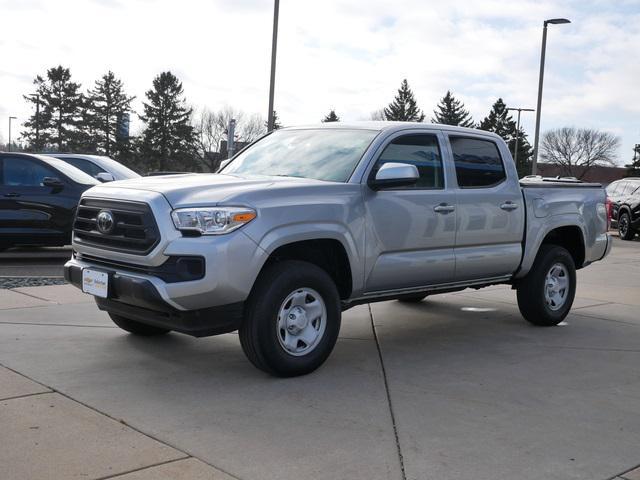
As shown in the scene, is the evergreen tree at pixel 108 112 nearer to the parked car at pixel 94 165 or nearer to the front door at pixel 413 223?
the parked car at pixel 94 165

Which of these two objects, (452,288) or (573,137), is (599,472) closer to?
(452,288)

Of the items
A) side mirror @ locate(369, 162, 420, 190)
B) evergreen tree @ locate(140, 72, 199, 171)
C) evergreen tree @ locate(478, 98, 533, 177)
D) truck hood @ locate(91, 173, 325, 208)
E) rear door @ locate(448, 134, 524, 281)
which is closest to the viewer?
truck hood @ locate(91, 173, 325, 208)

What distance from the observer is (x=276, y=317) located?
16.1 feet

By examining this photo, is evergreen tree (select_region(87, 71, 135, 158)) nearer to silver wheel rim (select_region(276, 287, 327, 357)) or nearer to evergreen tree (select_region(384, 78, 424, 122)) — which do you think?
evergreen tree (select_region(384, 78, 424, 122))

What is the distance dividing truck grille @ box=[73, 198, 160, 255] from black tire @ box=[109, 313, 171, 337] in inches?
35.1

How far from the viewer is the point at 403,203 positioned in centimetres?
577

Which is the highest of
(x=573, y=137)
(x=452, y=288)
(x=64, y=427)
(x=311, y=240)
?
(x=573, y=137)

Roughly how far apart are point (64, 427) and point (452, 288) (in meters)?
3.48

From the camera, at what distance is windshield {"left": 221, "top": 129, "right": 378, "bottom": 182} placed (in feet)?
18.7

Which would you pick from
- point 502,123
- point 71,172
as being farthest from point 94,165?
point 502,123

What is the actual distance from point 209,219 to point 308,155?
150 centimetres

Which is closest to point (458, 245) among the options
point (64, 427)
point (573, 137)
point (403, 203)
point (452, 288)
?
point (452, 288)

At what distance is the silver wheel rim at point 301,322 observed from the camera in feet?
16.6

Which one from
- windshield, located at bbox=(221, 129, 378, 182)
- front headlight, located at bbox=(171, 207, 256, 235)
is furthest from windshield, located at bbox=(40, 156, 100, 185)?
front headlight, located at bbox=(171, 207, 256, 235)
